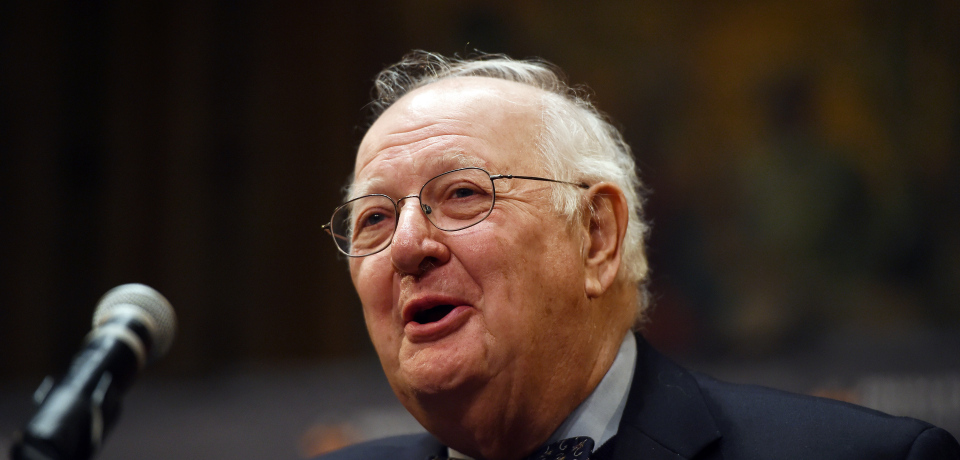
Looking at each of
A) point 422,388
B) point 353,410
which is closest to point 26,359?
point 353,410

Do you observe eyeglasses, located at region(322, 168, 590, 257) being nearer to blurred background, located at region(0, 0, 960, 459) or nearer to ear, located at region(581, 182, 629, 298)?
ear, located at region(581, 182, 629, 298)

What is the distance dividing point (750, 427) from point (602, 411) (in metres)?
0.37

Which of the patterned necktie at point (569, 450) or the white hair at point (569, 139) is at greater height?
the white hair at point (569, 139)

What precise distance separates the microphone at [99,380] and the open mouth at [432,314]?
0.60 metres

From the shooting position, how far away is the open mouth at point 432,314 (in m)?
1.90

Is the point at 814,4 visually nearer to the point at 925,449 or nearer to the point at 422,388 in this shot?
the point at 925,449

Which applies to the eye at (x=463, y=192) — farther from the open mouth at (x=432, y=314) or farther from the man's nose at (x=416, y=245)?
the open mouth at (x=432, y=314)

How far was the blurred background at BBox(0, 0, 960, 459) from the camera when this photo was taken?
3.99 meters

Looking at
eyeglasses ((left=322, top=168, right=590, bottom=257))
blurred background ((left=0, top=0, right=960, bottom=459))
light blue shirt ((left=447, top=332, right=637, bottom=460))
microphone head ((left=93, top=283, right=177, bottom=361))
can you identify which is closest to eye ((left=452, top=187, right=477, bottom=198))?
eyeglasses ((left=322, top=168, right=590, bottom=257))

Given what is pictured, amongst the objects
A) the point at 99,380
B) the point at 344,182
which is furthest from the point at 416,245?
the point at 344,182

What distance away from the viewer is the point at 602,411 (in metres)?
1.89

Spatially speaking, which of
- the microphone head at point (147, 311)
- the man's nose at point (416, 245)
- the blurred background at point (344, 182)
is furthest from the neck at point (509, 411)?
the blurred background at point (344, 182)

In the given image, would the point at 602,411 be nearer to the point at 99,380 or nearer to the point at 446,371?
the point at 446,371

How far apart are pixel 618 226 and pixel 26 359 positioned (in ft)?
16.9
